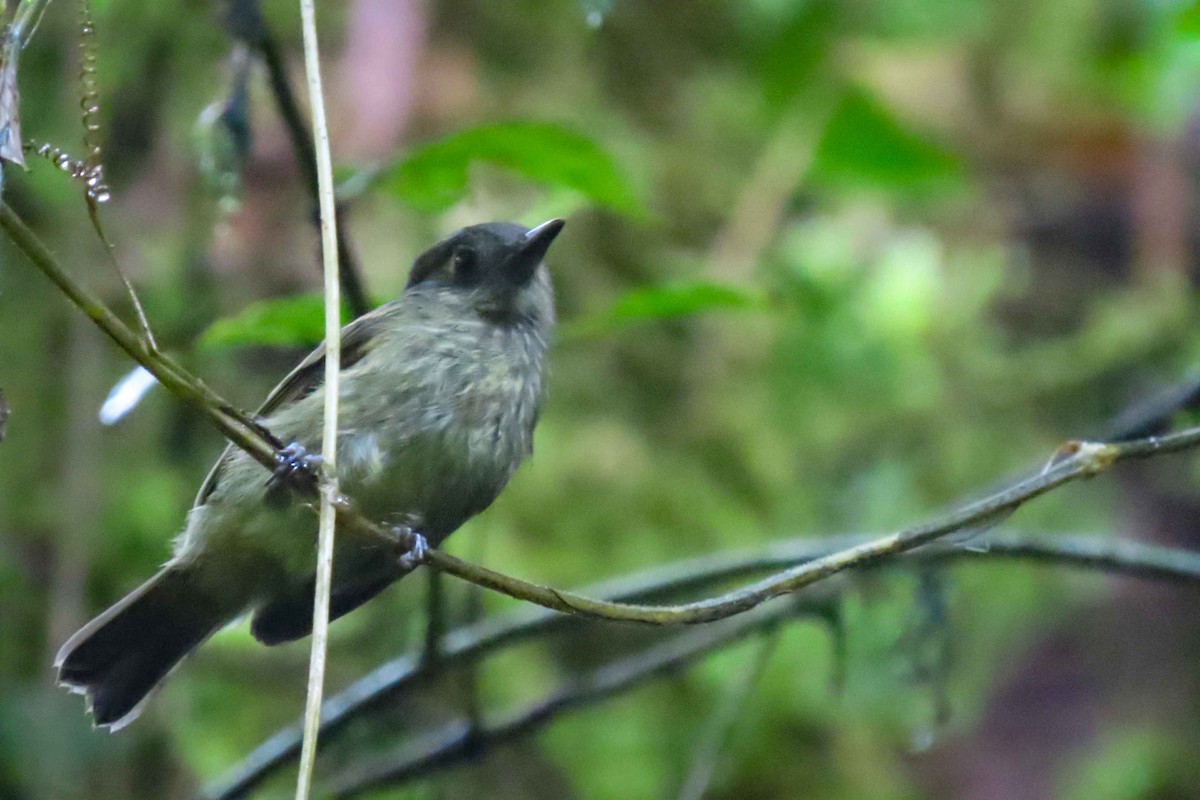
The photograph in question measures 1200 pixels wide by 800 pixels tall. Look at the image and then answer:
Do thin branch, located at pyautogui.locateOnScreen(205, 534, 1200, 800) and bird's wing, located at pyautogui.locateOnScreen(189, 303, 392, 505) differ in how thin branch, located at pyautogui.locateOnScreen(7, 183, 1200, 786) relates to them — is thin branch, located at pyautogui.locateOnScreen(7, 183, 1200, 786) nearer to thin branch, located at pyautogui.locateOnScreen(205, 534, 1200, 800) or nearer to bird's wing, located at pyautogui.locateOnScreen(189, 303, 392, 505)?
thin branch, located at pyautogui.locateOnScreen(205, 534, 1200, 800)

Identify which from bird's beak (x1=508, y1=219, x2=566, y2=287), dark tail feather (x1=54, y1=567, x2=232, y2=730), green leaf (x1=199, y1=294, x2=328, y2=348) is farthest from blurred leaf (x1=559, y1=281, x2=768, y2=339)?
dark tail feather (x1=54, y1=567, x2=232, y2=730)

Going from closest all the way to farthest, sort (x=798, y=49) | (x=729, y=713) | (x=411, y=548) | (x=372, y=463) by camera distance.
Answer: (x=411, y=548) < (x=372, y=463) < (x=729, y=713) < (x=798, y=49)

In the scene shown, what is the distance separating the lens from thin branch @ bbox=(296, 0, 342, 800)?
1.56 meters

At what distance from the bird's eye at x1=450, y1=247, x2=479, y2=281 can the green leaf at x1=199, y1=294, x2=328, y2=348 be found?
0.62m

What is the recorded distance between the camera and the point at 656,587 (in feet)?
9.54

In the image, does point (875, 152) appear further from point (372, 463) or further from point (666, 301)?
point (372, 463)

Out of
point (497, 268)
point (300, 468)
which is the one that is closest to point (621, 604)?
point (300, 468)

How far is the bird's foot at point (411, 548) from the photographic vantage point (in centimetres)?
191

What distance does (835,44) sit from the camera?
20.7 ft

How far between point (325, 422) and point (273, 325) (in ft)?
2.29

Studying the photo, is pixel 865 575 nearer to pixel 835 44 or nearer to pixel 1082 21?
pixel 835 44

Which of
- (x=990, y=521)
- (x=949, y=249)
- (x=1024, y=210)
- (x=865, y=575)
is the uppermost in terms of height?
(x=1024, y=210)

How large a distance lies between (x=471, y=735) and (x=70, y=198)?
2412mm

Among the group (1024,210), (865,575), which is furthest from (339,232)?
(1024,210)
